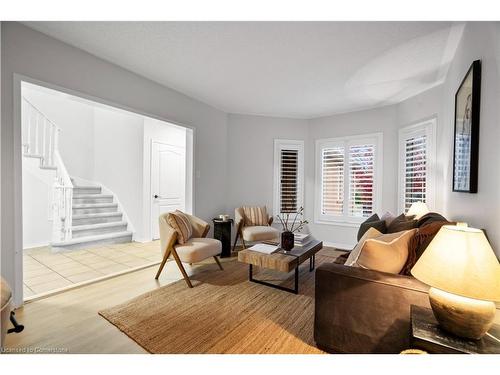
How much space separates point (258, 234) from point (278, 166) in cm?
163

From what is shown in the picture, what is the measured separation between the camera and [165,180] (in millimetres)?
4797

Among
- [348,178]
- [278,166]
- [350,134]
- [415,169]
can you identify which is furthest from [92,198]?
[415,169]

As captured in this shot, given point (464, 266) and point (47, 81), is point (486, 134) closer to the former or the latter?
point (464, 266)

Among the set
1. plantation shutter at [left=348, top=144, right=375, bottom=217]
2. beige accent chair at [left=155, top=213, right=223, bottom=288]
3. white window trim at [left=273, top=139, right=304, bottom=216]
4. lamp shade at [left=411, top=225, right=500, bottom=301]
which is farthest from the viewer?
white window trim at [left=273, top=139, right=304, bottom=216]

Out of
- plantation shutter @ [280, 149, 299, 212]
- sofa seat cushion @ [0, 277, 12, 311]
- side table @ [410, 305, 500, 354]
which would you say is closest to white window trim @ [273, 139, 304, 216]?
plantation shutter @ [280, 149, 299, 212]

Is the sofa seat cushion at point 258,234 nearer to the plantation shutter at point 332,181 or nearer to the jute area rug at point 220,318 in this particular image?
the jute area rug at point 220,318

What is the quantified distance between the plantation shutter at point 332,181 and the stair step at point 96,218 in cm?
423

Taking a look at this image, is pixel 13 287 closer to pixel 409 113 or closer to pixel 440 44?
pixel 440 44

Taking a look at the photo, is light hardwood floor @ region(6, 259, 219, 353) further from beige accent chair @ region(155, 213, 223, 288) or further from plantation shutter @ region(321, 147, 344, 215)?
plantation shutter @ region(321, 147, 344, 215)

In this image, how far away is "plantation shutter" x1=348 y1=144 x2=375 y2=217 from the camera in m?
4.14

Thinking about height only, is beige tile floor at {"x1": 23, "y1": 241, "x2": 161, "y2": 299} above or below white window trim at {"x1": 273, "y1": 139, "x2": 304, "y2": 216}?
below

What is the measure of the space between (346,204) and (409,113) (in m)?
1.80

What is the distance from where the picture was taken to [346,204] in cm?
438

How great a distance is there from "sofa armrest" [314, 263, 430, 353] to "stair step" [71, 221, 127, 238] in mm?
4231
